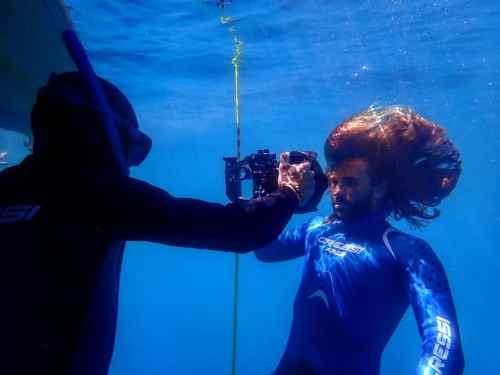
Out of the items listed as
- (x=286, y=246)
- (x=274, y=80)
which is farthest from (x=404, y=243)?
(x=274, y=80)

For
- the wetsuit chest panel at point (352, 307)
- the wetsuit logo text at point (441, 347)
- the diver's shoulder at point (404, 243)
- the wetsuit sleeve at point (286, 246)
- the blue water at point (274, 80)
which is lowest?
the wetsuit logo text at point (441, 347)

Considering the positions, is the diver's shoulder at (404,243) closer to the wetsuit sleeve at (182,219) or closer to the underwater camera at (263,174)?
the underwater camera at (263,174)

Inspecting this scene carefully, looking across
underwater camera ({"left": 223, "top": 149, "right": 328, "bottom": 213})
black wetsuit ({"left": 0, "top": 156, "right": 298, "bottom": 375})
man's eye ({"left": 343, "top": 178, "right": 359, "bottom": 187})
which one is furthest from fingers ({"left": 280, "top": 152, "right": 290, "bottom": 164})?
man's eye ({"left": 343, "top": 178, "right": 359, "bottom": 187})

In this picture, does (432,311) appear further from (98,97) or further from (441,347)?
(98,97)

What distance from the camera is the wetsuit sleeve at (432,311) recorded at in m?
2.43

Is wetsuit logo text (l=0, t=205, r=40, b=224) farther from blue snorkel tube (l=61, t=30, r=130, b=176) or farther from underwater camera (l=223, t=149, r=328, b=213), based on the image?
underwater camera (l=223, t=149, r=328, b=213)

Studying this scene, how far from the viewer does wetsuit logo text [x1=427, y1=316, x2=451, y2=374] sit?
7.88ft

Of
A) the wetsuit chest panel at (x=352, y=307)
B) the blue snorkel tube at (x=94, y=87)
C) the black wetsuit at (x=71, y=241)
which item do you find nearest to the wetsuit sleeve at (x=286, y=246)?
the wetsuit chest panel at (x=352, y=307)

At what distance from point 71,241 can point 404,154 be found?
8.79ft

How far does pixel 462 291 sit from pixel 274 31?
240ft

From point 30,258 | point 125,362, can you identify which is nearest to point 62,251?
point 30,258

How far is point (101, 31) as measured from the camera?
12.5m

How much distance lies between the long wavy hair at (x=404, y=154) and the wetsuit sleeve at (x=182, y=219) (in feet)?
4.88

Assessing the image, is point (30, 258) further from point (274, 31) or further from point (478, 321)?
point (478, 321)
